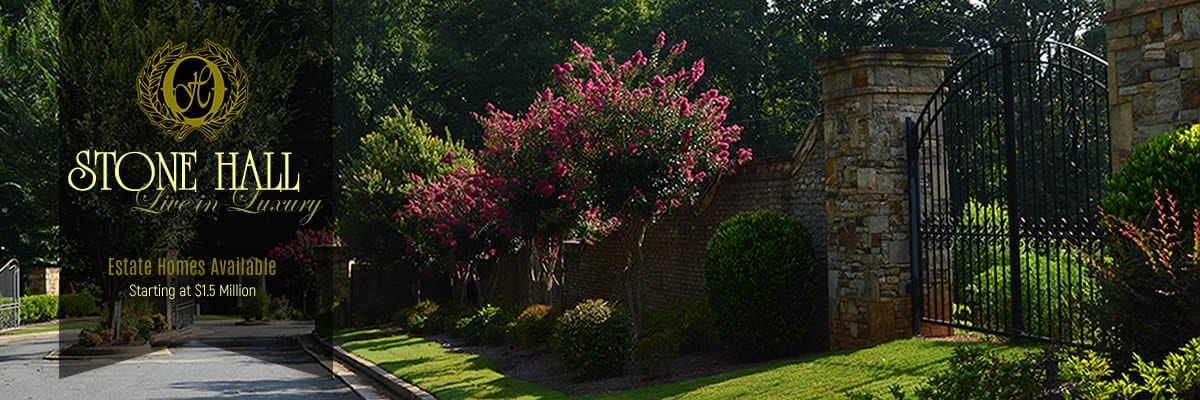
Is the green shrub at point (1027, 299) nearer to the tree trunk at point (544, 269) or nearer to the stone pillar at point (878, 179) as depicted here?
the stone pillar at point (878, 179)

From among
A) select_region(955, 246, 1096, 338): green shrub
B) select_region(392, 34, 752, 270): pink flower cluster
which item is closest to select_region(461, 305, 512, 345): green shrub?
select_region(392, 34, 752, 270): pink flower cluster

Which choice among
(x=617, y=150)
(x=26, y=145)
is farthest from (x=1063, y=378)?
(x=26, y=145)

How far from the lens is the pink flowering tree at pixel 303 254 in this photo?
34719 millimetres

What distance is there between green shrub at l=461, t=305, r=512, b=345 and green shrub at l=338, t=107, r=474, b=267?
6.52m

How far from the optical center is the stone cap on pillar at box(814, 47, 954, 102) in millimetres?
13055

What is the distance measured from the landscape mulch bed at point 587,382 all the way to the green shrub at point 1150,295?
19.8ft

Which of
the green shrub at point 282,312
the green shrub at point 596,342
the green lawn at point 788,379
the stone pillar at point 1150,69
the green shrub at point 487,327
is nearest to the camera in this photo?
the stone pillar at point 1150,69

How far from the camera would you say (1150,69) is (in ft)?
33.2

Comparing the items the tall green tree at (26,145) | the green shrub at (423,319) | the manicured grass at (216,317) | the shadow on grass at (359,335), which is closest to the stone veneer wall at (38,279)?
the tall green tree at (26,145)

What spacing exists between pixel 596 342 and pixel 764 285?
213 cm

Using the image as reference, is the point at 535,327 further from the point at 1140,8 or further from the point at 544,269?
the point at 1140,8

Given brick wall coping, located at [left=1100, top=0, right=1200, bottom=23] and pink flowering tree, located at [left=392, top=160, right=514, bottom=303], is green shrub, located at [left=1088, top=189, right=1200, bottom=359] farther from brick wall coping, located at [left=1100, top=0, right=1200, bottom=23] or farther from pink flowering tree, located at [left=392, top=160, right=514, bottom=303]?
pink flowering tree, located at [left=392, top=160, right=514, bottom=303]

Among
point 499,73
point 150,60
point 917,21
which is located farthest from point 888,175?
point 499,73

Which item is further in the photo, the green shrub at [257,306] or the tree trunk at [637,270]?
the green shrub at [257,306]
